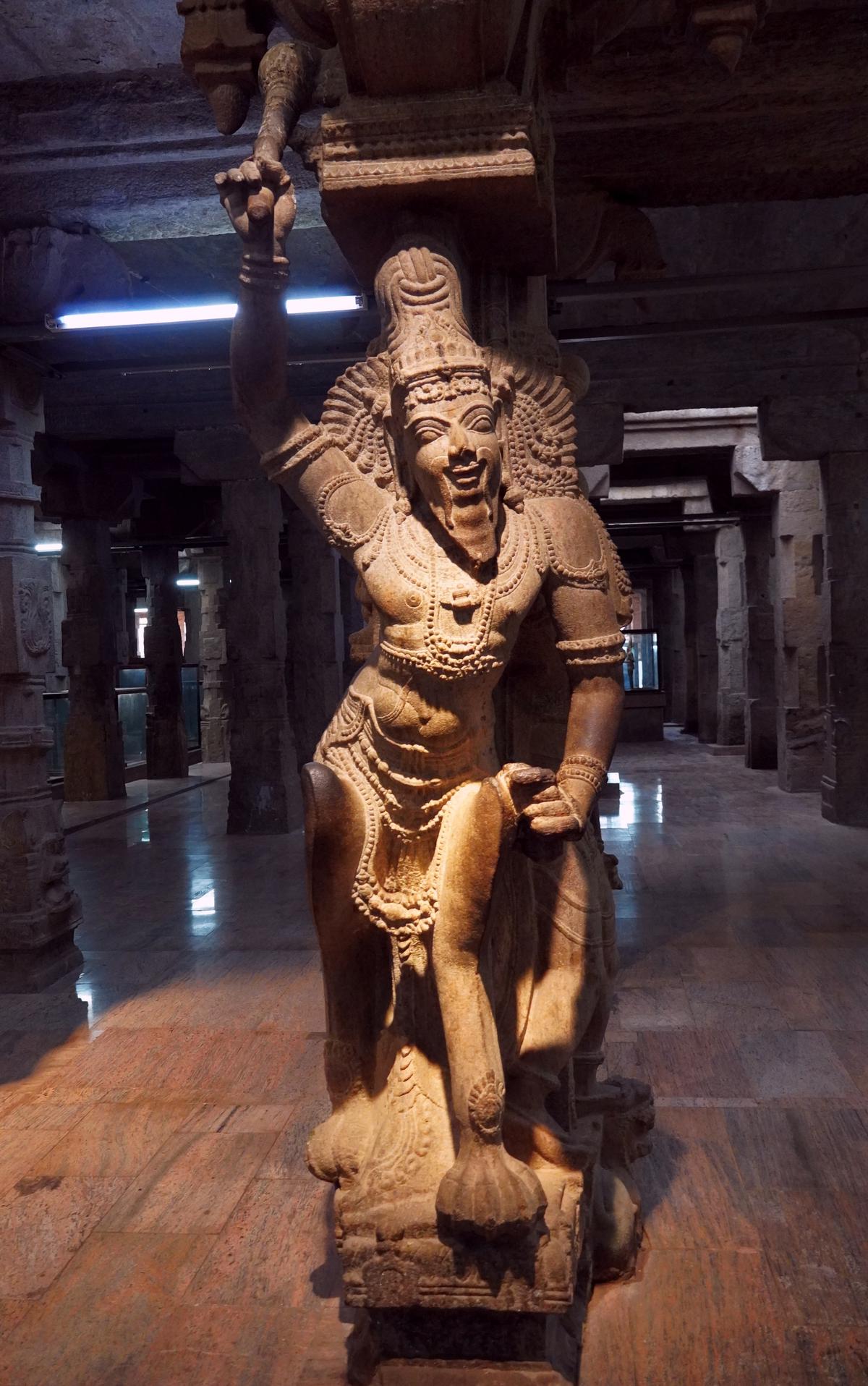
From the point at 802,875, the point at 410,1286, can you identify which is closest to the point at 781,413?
the point at 802,875

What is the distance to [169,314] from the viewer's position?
476 centimetres

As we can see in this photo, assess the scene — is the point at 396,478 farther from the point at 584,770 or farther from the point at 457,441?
the point at 584,770

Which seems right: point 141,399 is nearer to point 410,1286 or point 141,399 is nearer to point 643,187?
point 643,187

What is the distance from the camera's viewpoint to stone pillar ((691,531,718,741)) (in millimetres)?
16750

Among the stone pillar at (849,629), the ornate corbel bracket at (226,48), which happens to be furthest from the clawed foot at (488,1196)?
the stone pillar at (849,629)

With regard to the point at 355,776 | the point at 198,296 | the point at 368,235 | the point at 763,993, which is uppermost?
the point at 198,296

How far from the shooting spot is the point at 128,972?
542 cm

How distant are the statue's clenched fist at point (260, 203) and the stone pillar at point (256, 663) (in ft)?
22.5

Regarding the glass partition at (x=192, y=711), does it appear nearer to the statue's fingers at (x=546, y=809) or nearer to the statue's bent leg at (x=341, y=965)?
the statue's bent leg at (x=341, y=965)

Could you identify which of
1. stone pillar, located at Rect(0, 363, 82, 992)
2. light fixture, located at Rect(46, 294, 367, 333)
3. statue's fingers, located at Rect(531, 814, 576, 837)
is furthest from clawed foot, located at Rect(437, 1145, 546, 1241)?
stone pillar, located at Rect(0, 363, 82, 992)

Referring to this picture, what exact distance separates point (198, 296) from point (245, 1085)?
3.07m

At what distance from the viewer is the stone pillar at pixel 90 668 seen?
11.7 m

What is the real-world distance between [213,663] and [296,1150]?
45.5ft

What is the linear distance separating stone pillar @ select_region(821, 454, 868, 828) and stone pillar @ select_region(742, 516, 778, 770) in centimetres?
376
